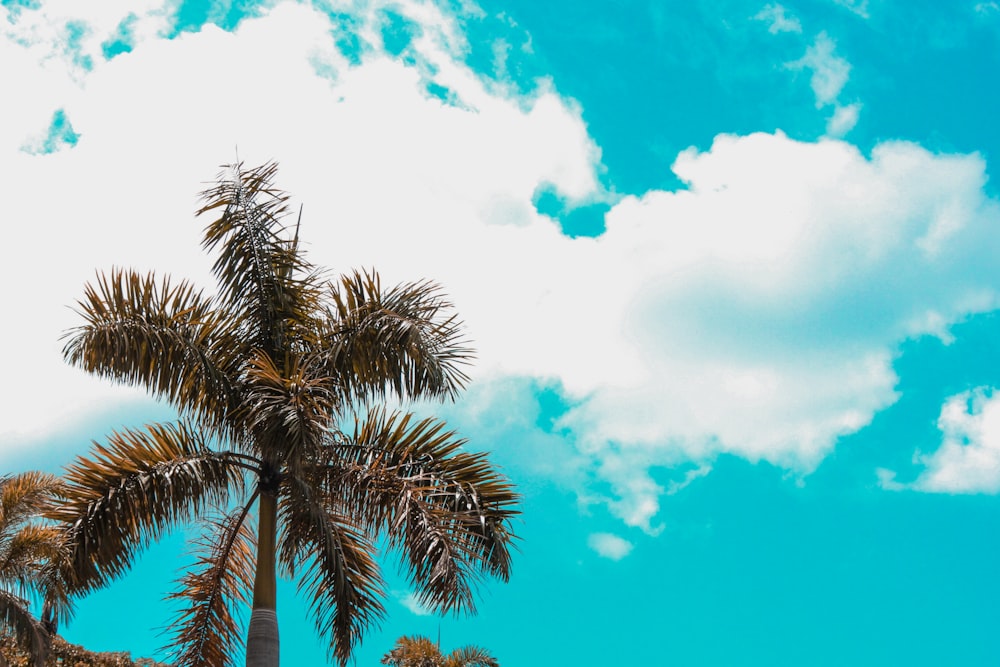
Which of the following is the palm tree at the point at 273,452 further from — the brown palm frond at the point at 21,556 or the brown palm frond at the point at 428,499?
the brown palm frond at the point at 21,556

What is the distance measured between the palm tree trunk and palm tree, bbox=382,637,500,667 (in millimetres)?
13474

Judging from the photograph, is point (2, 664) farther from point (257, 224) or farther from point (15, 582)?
point (257, 224)

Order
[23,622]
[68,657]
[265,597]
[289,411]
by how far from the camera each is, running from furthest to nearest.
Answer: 1. [68,657]
2. [23,622]
3. [265,597]
4. [289,411]

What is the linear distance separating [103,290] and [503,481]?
4.99m

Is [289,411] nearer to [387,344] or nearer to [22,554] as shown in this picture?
[387,344]

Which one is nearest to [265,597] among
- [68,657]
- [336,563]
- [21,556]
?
[336,563]

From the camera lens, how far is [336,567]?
1223cm

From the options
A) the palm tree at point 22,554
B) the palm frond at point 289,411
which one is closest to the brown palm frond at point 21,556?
the palm tree at point 22,554

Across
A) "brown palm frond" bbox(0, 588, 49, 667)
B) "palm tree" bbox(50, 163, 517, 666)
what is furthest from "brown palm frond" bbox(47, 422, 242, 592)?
"brown palm frond" bbox(0, 588, 49, 667)

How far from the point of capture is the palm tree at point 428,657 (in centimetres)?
2455

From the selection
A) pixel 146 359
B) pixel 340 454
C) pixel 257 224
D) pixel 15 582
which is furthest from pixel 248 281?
pixel 15 582

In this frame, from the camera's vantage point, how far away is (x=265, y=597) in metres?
11.8

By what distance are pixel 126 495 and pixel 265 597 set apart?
190 centimetres

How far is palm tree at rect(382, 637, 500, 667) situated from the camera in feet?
80.5
